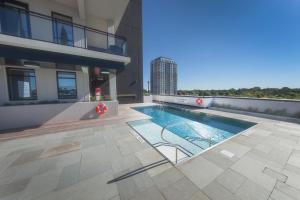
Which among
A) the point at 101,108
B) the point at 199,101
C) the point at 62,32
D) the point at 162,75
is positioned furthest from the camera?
the point at 162,75

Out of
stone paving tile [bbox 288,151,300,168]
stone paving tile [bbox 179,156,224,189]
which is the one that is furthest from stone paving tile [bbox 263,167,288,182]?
stone paving tile [bbox 179,156,224,189]

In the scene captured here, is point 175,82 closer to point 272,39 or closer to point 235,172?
point 272,39

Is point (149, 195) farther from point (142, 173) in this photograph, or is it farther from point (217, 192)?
point (217, 192)

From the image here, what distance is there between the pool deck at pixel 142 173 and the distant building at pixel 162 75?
3204cm

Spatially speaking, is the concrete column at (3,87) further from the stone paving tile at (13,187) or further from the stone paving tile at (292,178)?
the stone paving tile at (292,178)

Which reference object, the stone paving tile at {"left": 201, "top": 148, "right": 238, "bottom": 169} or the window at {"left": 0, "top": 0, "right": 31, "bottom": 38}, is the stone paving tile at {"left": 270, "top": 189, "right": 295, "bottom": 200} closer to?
the stone paving tile at {"left": 201, "top": 148, "right": 238, "bottom": 169}

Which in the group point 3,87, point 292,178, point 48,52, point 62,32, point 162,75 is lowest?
point 292,178

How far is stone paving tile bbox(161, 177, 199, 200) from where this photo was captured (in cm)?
190

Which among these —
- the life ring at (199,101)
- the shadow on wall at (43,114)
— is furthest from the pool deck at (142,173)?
the life ring at (199,101)

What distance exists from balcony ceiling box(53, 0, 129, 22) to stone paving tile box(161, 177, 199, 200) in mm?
7694

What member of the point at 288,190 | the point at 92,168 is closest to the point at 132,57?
the point at 92,168

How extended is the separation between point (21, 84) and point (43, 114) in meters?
2.22

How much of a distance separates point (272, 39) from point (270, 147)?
41.2ft

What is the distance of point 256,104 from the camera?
8383 millimetres
